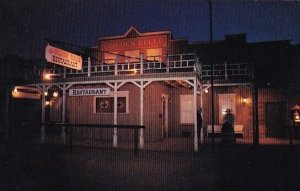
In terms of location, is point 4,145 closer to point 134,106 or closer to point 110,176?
point 134,106

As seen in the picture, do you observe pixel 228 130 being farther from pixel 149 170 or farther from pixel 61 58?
pixel 61 58

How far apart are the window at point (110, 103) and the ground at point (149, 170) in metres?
4.46

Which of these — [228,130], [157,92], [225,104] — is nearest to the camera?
[228,130]

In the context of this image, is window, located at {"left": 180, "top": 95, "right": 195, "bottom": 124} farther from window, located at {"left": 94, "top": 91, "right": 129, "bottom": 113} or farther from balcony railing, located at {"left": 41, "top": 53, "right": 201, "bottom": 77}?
window, located at {"left": 94, "top": 91, "right": 129, "bottom": 113}

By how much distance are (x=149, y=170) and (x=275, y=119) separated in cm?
1270

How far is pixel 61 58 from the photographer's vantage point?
14.6m

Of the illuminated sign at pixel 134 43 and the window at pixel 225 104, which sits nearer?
the window at pixel 225 104

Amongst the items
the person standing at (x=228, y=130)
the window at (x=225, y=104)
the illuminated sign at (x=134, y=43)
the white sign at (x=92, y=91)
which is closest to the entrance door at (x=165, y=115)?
the window at (x=225, y=104)

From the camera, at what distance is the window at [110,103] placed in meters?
17.3

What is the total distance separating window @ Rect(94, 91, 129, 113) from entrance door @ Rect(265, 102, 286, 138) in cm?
932

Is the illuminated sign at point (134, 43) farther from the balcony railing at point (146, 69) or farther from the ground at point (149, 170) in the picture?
the ground at point (149, 170)

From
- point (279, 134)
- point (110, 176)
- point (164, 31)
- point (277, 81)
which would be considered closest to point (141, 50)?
point (164, 31)

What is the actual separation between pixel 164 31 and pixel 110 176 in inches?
650

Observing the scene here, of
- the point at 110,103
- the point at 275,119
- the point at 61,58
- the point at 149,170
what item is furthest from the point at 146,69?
the point at 275,119
